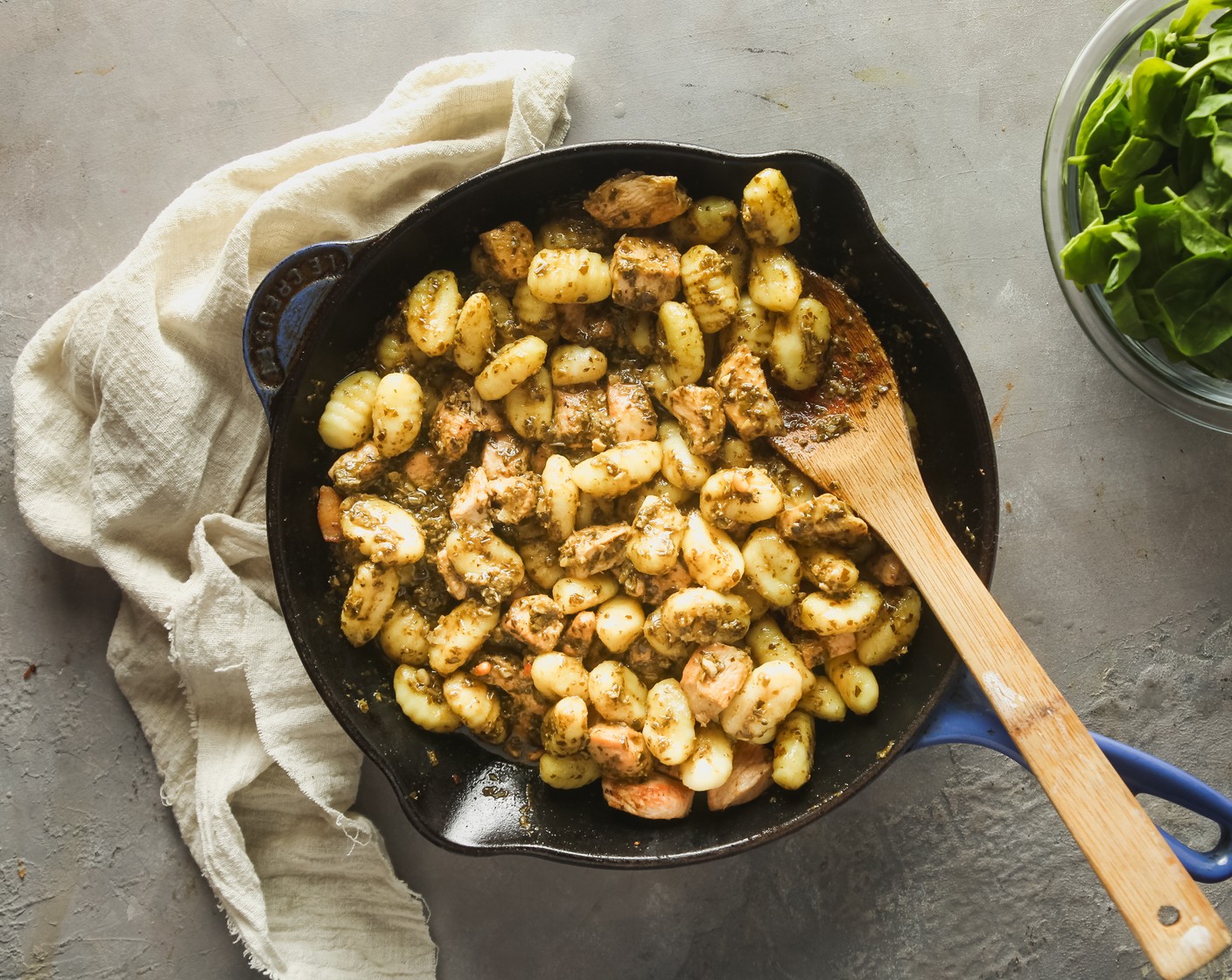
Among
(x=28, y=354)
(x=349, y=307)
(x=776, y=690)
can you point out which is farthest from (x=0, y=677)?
(x=776, y=690)

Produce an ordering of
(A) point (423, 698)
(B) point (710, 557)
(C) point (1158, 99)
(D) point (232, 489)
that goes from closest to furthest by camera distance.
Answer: (C) point (1158, 99) < (B) point (710, 557) < (A) point (423, 698) < (D) point (232, 489)

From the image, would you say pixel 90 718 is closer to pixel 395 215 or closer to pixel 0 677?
pixel 0 677

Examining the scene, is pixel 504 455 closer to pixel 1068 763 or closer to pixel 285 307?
pixel 285 307

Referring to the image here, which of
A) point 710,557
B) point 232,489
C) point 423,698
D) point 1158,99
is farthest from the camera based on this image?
point 232,489

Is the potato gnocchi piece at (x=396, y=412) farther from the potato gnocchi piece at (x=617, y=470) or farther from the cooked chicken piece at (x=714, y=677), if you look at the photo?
the cooked chicken piece at (x=714, y=677)

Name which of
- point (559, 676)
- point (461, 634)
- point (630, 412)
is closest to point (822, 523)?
point (630, 412)

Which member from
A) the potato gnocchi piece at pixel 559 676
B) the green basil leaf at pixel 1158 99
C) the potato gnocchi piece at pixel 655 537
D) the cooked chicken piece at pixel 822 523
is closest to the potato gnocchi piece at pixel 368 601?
the potato gnocchi piece at pixel 559 676

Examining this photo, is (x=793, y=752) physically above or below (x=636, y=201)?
below
